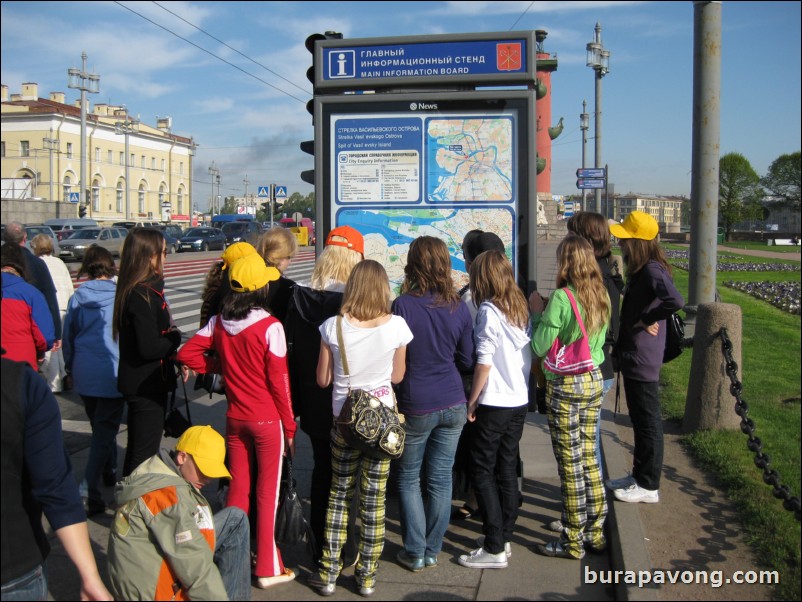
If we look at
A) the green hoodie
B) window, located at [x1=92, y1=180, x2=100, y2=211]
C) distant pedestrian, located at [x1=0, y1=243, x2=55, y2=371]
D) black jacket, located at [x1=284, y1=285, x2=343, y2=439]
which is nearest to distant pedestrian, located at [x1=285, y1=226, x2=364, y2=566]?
black jacket, located at [x1=284, y1=285, x2=343, y2=439]

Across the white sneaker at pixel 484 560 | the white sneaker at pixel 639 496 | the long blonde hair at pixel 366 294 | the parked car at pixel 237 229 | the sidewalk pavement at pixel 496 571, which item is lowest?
the sidewalk pavement at pixel 496 571

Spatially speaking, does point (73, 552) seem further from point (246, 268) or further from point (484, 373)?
point (484, 373)

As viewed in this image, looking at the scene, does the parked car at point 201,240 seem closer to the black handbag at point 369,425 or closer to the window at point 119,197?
the window at point 119,197

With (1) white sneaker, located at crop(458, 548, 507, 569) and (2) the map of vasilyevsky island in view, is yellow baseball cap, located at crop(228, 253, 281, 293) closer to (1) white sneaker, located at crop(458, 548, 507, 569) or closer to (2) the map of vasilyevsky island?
(2) the map of vasilyevsky island

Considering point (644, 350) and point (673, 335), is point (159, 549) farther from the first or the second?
point (673, 335)

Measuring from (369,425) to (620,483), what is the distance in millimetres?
2318

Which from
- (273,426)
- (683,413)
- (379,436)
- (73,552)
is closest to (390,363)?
(379,436)

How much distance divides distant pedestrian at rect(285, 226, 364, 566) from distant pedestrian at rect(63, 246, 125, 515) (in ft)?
5.13

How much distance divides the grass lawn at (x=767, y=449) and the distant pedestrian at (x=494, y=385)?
4.57 feet

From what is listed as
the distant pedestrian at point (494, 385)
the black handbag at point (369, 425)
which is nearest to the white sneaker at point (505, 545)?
the distant pedestrian at point (494, 385)

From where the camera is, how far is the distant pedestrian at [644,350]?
5.09 meters

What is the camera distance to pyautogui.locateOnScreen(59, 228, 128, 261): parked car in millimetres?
34594

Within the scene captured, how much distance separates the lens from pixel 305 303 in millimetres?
4391

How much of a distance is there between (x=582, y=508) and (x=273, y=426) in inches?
75.9
